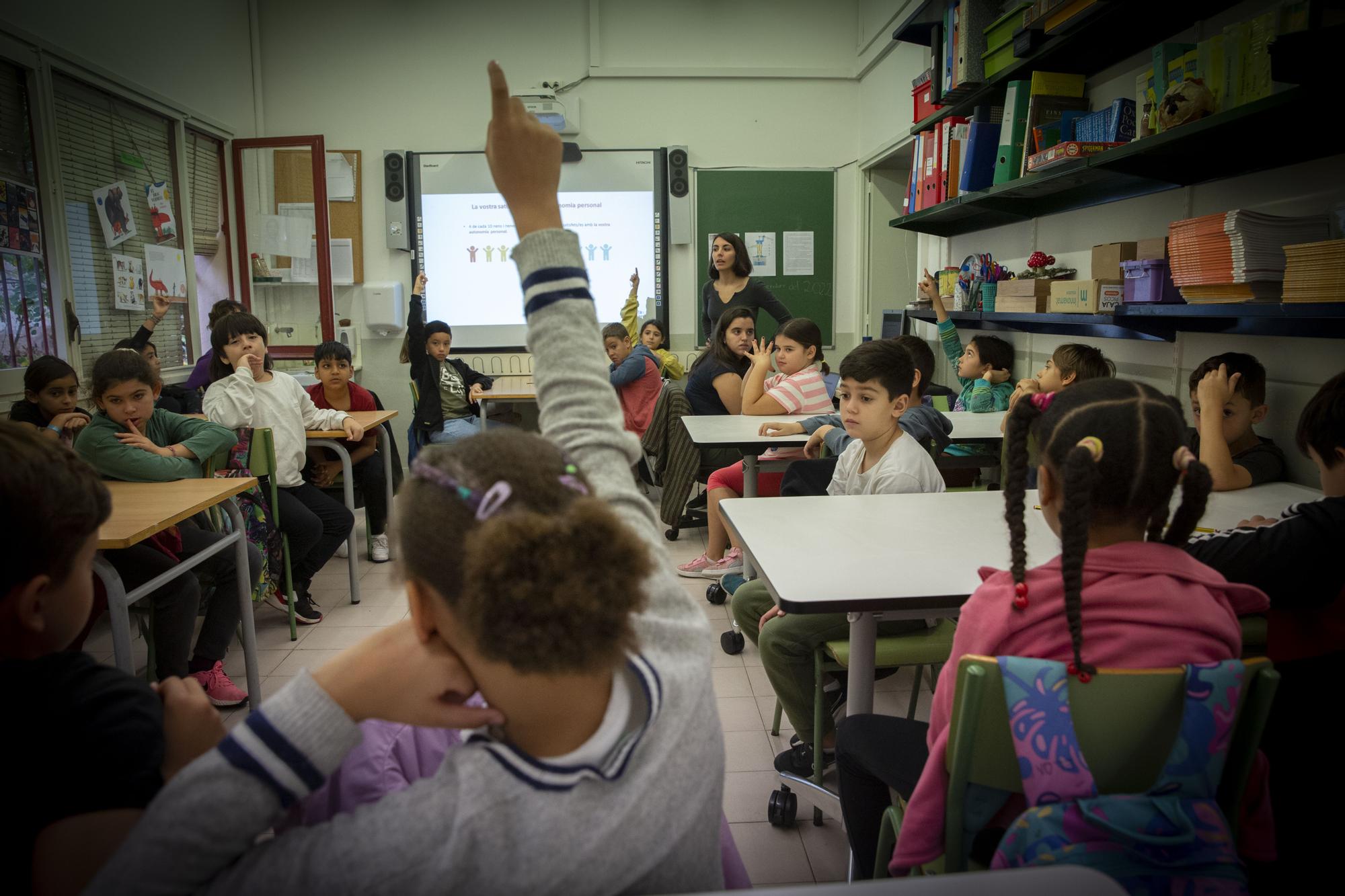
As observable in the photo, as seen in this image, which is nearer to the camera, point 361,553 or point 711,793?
point 711,793

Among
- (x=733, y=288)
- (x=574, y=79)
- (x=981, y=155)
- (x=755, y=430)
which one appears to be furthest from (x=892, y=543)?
(x=574, y=79)

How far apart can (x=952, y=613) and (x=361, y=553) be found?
128 inches

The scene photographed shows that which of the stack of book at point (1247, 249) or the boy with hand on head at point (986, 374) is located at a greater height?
the stack of book at point (1247, 249)

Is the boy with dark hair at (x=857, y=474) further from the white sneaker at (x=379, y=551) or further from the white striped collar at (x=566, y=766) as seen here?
the white sneaker at (x=379, y=551)

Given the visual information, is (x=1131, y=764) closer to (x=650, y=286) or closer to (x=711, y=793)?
(x=711, y=793)

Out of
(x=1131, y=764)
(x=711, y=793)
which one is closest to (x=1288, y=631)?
(x=1131, y=764)

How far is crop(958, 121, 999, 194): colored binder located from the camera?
338 cm

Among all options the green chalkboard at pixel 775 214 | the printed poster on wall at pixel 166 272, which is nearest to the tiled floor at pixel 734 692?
the printed poster on wall at pixel 166 272

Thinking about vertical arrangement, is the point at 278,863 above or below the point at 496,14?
below

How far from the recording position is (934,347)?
485 cm

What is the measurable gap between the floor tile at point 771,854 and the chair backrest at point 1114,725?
2.84 ft

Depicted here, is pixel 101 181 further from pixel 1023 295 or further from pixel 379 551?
pixel 1023 295

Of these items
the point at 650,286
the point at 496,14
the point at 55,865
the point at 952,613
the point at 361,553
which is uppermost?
the point at 496,14

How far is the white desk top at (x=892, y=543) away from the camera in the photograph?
1349 millimetres
